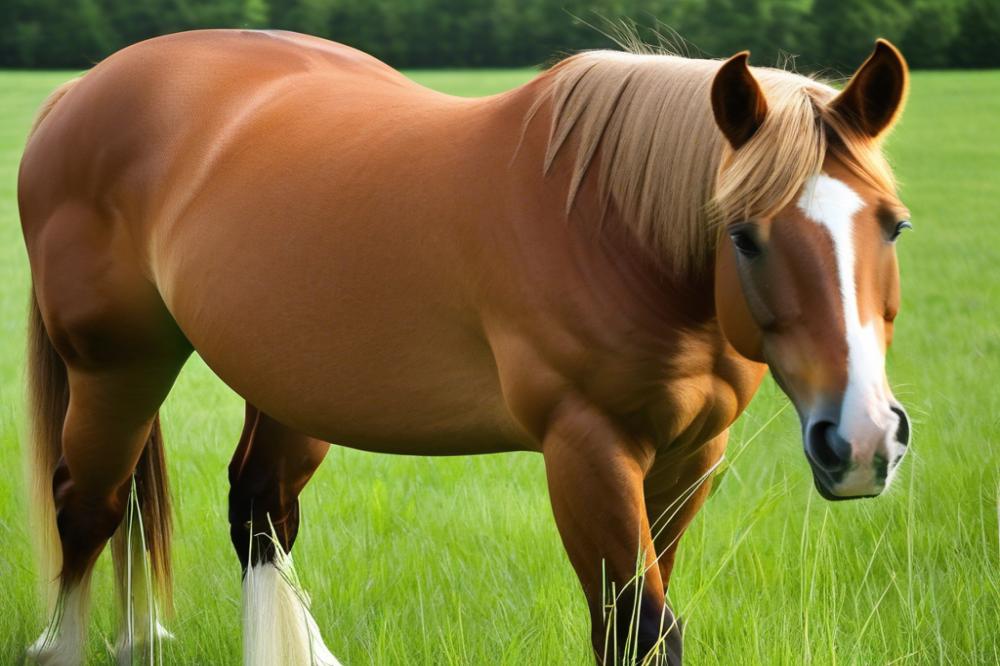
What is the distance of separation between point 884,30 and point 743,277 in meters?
34.7

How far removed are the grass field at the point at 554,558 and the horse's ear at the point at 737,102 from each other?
525 millimetres

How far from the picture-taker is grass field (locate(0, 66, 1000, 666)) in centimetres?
282

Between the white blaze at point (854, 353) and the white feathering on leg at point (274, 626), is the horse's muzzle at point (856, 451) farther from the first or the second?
the white feathering on leg at point (274, 626)

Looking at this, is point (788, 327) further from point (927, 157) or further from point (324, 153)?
point (927, 157)

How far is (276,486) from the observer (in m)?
3.39

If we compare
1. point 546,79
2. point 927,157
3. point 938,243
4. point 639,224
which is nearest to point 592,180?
point 639,224

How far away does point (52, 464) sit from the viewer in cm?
332

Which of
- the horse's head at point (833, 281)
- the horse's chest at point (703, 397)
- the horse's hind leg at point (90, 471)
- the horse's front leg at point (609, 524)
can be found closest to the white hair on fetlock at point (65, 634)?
the horse's hind leg at point (90, 471)

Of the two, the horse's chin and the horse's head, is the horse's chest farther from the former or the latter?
the horse's chin

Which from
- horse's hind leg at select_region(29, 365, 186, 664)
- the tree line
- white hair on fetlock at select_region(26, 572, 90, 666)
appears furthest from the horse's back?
the tree line

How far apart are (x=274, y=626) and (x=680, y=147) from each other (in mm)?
1865

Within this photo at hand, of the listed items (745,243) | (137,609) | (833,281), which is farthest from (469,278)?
(137,609)

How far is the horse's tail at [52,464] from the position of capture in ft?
10.8

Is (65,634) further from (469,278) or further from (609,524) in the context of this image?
(609,524)
